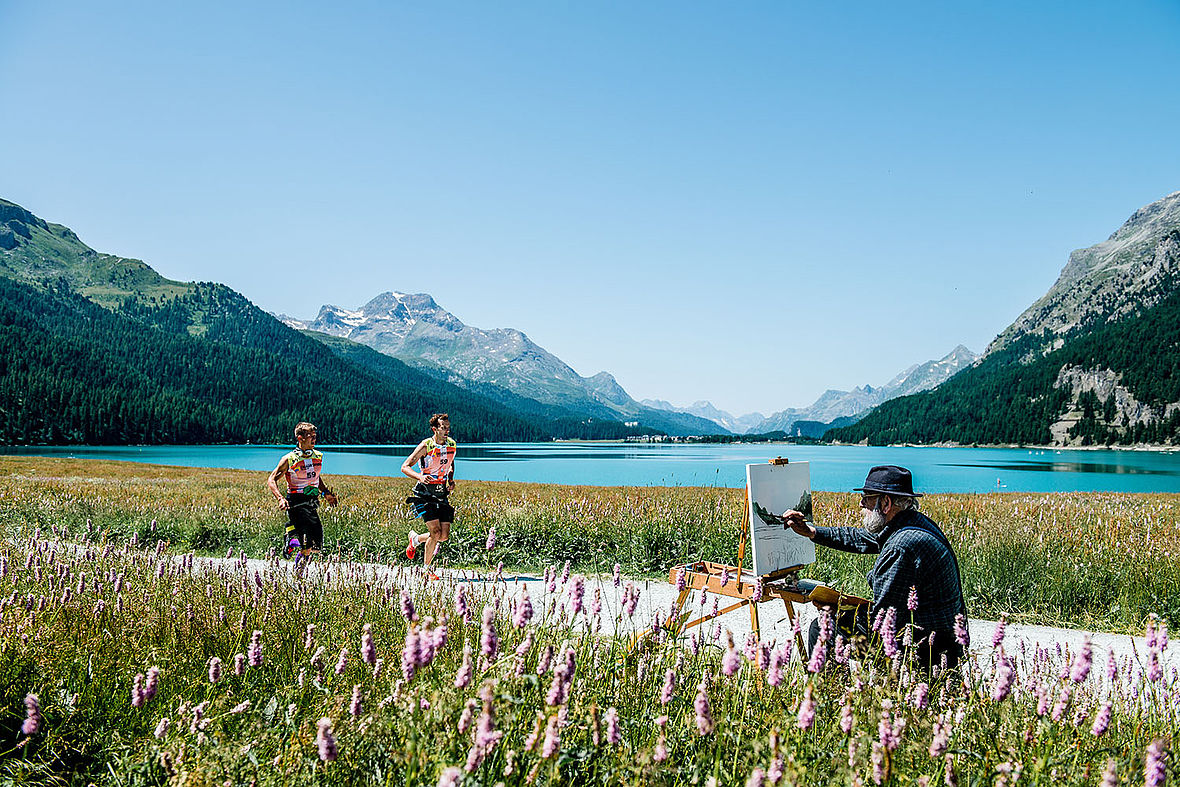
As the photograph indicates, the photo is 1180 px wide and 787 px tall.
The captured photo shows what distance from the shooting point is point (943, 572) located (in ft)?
14.7

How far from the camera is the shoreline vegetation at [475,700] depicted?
2402 mm

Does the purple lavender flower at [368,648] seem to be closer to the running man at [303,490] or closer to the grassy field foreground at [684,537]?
the grassy field foreground at [684,537]

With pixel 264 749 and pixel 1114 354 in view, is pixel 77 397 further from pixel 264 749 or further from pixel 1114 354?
pixel 1114 354

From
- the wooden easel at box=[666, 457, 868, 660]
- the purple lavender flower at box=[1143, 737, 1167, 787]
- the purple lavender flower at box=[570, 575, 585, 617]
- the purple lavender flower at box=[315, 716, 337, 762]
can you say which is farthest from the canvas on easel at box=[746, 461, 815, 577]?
the purple lavender flower at box=[315, 716, 337, 762]

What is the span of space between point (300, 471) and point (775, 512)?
6.70 meters

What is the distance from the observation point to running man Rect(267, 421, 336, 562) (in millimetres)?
9336

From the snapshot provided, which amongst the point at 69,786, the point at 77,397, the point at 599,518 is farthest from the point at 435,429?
the point at 77,397

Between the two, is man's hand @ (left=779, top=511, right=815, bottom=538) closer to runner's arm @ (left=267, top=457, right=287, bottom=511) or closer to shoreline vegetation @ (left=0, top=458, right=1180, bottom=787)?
shoreline vegetation @ (left=0, top=458, right=1180, bottom=787)

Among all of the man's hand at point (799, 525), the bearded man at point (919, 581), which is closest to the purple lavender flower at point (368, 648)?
the bearded man at point (919, 581)

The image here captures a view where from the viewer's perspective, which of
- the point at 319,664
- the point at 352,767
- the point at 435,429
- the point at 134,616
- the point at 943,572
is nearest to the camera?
the point at 352,767

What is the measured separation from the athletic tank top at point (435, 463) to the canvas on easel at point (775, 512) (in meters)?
5.50

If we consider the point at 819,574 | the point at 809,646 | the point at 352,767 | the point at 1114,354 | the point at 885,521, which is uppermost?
the point at 1114,354

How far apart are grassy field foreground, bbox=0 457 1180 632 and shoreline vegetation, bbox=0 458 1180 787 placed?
4.03 metres

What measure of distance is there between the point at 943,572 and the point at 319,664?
391cm
